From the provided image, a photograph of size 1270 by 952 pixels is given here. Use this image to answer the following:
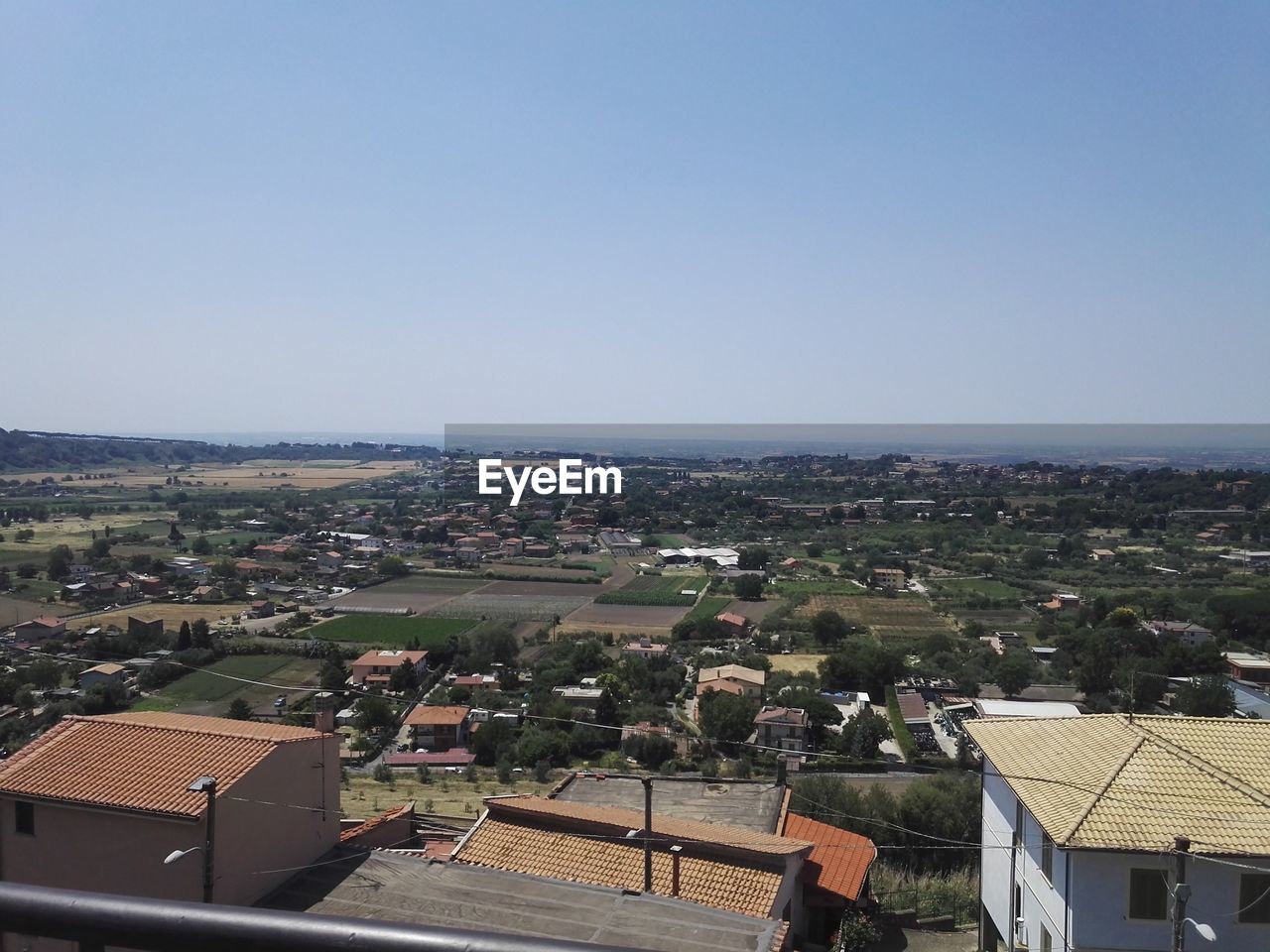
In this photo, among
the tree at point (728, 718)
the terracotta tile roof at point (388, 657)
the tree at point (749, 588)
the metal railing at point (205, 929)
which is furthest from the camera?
the tree at point (749, 588)

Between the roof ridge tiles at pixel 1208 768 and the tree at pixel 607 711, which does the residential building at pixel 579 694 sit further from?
the roof ridge tiles at pixel 1208 768

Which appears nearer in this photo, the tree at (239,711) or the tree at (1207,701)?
the tree at (1207,701)

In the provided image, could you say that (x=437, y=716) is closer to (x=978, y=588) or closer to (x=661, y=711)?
(x=661, y=711)

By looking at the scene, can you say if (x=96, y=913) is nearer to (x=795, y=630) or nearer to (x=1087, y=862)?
(x=1087, y=862)

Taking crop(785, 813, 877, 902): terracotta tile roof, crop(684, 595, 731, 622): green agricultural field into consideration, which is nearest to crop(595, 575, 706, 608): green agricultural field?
crop(684, 595, 731, 622): green agricultural field

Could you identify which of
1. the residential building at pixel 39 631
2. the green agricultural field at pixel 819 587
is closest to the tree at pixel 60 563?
the residential building at pixel 39 631

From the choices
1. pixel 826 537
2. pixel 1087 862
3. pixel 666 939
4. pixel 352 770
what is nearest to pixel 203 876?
pixel 666 939

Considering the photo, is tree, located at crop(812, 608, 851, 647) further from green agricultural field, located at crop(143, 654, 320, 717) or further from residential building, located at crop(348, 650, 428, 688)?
green agricultural field, located at crop(143, 654, 320, 717)
